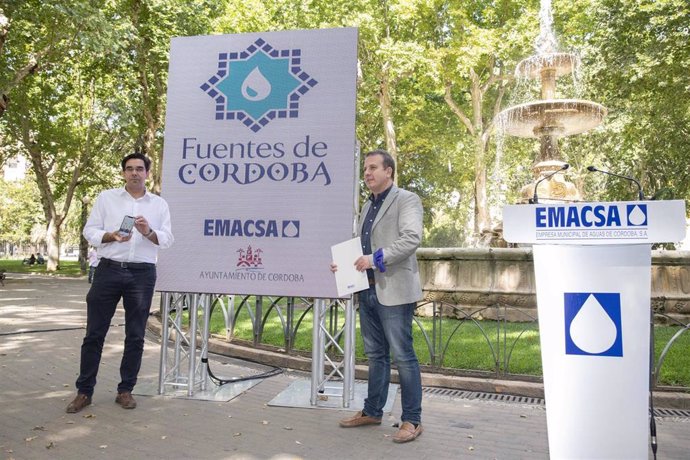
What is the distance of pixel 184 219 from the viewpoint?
588 centimetres

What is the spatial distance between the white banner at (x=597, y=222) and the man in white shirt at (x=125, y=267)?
3361mm

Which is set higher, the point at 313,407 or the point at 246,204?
the point at 246,204

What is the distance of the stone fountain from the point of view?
46.2 ft

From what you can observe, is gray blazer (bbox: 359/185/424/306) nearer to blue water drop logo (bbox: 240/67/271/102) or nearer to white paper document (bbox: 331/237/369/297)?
white paper document (bbox: 331/237/369/297)

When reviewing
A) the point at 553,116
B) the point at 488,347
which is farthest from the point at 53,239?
the point at 488,347

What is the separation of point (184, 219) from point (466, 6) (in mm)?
22929

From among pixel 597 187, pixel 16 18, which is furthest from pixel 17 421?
pixel 597 187

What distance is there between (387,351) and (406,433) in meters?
0.73

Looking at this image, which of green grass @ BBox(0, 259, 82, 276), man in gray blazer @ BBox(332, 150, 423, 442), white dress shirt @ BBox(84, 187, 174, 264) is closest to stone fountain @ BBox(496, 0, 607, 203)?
man in gray blazer @ BBox(332, 150, 423, 442)

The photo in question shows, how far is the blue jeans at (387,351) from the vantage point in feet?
15.1

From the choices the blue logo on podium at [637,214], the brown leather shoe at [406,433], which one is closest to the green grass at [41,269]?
the brown leather shoe at [406,433]

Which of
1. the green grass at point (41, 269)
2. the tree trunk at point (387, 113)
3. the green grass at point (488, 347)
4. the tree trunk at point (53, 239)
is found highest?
the tree trunk at point (387, 113)

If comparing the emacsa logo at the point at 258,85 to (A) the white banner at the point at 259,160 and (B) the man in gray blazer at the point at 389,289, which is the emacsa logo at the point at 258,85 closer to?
(A) the white banner at the point at 259,160

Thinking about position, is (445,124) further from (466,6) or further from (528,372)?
(528,372)
